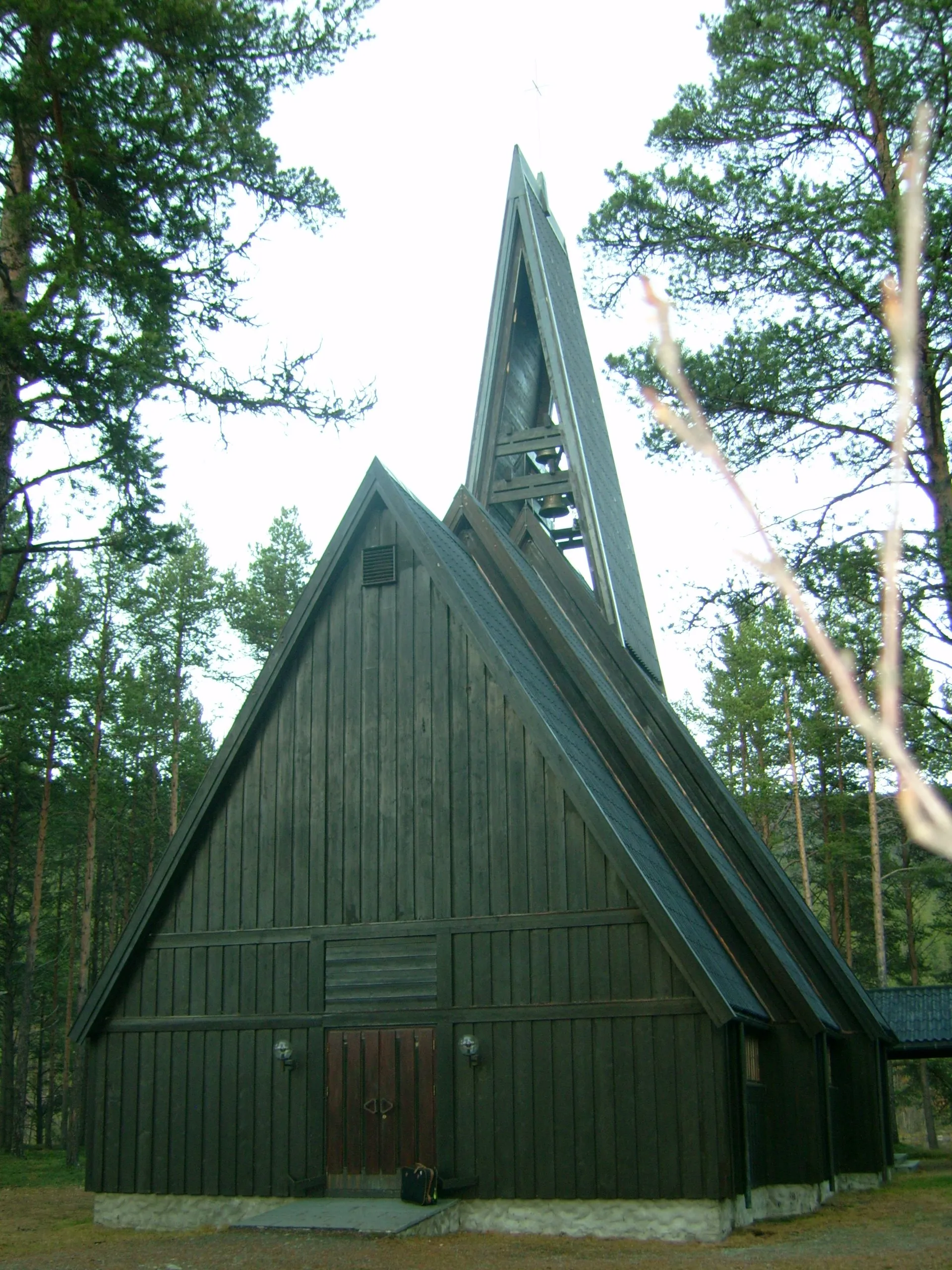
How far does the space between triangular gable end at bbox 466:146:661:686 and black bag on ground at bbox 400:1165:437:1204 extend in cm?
798

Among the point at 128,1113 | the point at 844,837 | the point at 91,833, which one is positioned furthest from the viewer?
the point at 844,837

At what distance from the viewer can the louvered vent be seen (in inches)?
535

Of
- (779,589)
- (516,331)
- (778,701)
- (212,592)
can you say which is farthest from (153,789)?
(779,589)

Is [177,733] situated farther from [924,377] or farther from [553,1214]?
[924,377]

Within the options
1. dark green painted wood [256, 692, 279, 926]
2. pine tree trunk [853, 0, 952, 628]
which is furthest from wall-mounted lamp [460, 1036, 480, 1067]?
pine tree trunk [853, 0, 952, 628]

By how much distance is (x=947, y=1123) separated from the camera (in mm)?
48219

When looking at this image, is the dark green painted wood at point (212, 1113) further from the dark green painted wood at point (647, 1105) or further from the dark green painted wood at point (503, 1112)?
the dark green painted wood at point (647, 1105)

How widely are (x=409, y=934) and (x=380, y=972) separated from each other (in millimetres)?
490

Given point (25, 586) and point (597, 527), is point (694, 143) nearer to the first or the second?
point (597, 527)

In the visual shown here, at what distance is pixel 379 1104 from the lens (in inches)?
479

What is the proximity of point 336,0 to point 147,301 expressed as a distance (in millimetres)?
3877

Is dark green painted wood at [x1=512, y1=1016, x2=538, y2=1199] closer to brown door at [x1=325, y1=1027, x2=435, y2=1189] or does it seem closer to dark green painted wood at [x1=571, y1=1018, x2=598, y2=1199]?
dark green painted wood at [x1=571, y1=1018, x2=598, y2=1199]

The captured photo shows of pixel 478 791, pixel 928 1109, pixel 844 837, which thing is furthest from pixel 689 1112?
pixel 928 1109

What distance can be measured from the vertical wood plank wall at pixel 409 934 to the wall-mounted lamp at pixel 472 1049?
0.29ft
